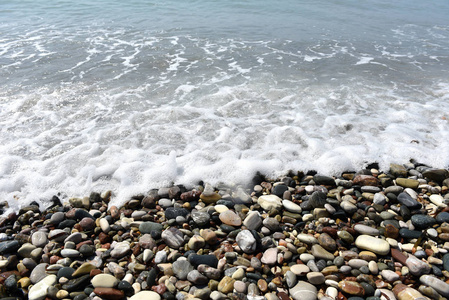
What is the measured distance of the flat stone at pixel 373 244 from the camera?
10.0ft

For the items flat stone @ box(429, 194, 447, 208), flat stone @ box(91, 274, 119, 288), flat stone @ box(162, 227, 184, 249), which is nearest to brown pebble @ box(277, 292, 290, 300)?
flat stone @ box(162, 227, 184, 249)

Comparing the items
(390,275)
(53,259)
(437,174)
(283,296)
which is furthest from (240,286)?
(437,174)

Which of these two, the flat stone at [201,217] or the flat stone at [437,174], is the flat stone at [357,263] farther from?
the flat stone at [437,174]

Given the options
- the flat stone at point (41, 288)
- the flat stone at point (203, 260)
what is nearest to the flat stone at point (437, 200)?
the flat stone at point (203, 260)

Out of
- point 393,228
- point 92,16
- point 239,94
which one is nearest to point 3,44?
point 92,16

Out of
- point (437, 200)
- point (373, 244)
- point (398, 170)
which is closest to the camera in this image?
point (373, 244)

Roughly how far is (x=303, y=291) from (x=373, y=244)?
1060 millimetres

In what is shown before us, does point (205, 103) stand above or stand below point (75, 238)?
above

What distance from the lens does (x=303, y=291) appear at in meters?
2.68

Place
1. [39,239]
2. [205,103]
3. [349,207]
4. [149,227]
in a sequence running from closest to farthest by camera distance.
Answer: [39,239], [149,227], [349,207], [205,103]

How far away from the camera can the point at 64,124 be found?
584 cm

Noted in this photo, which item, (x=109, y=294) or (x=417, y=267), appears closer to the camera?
(x=109, y=294)

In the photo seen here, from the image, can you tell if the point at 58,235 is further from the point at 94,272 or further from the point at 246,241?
the point at 246,241

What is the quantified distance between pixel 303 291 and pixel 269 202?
1.29 metres
